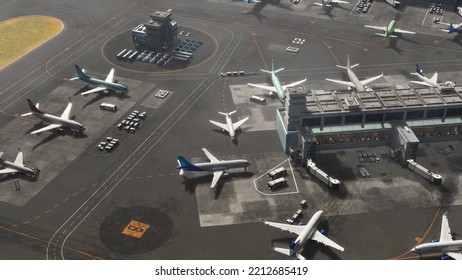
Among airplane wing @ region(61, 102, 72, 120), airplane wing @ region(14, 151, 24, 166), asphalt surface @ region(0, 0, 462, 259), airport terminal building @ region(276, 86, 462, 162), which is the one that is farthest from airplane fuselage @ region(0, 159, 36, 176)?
airport terminal building @ region(276, 86, 462, 162)

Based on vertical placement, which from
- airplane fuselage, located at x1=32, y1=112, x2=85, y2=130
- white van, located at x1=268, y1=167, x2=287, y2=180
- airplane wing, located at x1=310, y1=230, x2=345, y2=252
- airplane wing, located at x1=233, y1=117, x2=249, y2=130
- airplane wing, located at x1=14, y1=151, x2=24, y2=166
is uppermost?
airplane wing, located at x1=310, y1=230, x2=345, y2=252

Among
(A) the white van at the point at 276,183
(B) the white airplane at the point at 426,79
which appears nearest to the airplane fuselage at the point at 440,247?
(A) the white van at the point at 276,183

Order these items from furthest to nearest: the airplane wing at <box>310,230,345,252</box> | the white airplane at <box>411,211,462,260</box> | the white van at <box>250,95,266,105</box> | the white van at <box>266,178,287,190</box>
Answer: the white van at <box>250,95,266,105</box>, the white van at <box>266,178,287,190</box>, the airplane wing at <box>310,230,345,252</box>, the white airplane at <box>411,211,462,260</box>

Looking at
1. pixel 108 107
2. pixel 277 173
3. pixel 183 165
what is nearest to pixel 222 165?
pixel 183 165

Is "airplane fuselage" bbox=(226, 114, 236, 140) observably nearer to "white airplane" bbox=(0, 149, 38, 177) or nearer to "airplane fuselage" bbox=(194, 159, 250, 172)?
"airplane fuselage" bbox=(194, 159, 250, 172)

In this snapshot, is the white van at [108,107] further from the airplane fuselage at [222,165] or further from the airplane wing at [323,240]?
the airplane wing at [323,240]

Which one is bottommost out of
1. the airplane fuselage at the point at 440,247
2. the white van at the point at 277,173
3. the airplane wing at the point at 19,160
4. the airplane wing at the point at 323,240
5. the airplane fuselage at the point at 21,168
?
the airplane fuselage at the point at 21,168
